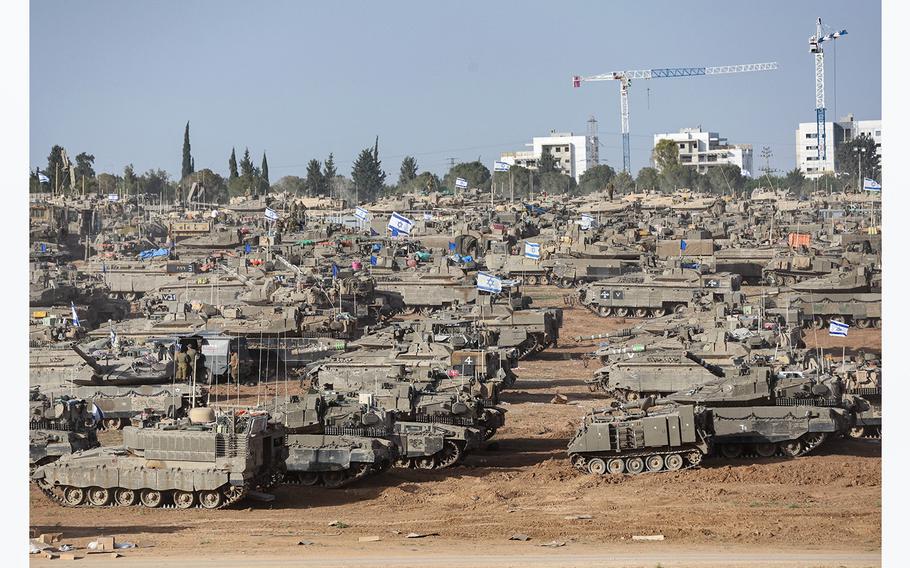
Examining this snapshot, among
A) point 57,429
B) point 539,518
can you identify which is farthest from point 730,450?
point 57,429

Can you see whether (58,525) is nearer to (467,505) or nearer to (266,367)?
(467,505)

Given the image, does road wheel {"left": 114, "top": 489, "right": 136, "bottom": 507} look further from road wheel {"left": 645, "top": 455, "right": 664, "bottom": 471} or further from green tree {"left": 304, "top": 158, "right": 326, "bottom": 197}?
green tree {"left": 304, "top": 158, "right": 326, "bottom": 197}

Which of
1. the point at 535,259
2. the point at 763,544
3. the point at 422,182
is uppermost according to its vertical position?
the point at 422,182

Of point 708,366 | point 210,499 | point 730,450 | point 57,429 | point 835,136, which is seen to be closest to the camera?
point 210,499

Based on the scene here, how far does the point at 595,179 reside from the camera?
17675 centimetres

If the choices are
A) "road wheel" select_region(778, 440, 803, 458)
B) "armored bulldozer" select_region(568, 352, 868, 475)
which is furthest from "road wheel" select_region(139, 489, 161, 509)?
"road wheel" select_region(778, 440, 803, 458)

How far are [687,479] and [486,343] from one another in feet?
49.8

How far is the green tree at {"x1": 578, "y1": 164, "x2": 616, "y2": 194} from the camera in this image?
6895 inches

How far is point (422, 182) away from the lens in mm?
177750

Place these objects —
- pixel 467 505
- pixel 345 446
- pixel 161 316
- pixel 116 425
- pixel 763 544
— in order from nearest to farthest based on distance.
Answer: pixel 763 544, pixel 467 505, pixel 345 446, pixel 116 425, pixel 161 316

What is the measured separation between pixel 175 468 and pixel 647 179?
14458 cm

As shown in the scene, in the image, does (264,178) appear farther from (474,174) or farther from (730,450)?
(730,450)

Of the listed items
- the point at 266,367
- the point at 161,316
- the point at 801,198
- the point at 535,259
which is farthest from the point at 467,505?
the point at 801,198

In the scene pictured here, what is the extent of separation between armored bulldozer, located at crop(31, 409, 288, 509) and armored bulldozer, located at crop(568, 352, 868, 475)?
7.00 m
